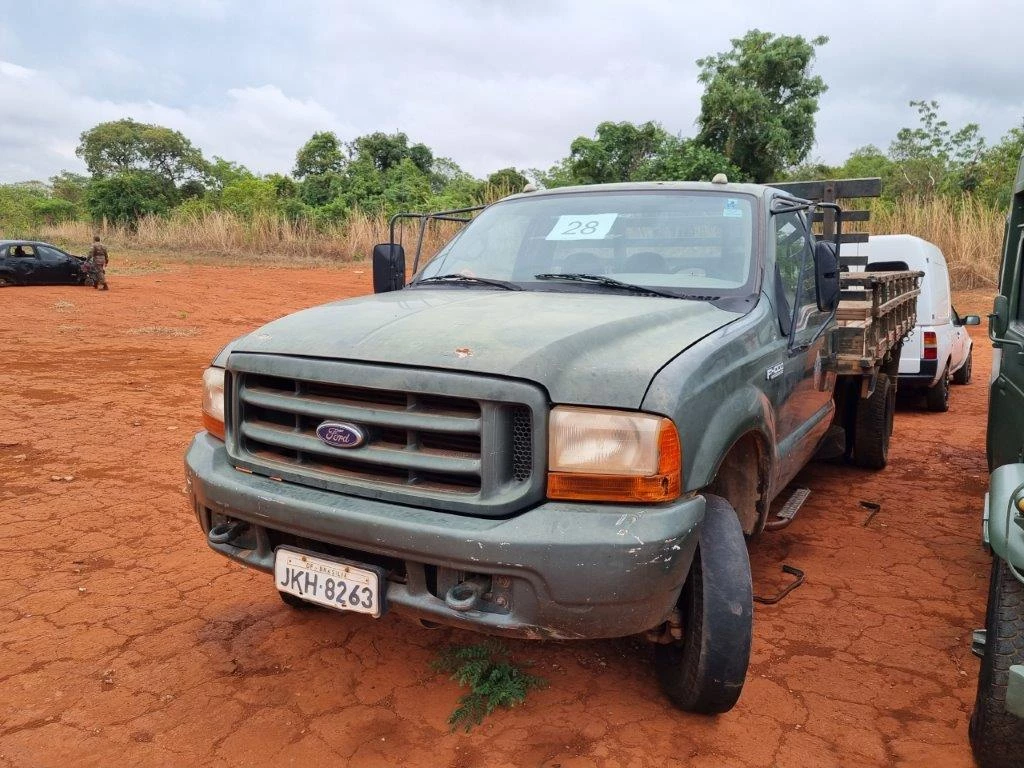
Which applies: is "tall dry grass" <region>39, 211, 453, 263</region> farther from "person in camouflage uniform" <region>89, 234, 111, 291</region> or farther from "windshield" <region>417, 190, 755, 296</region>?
"windshield" <region>417, 190, 755, 296</region>

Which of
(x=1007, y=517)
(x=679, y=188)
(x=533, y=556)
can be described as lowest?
(x=533, y=556)

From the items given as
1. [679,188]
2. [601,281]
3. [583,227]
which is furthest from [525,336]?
[679,188]

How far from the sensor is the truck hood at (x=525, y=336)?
87.9 inches

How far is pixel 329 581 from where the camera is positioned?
2.42 meters

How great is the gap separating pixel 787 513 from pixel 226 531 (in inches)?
106

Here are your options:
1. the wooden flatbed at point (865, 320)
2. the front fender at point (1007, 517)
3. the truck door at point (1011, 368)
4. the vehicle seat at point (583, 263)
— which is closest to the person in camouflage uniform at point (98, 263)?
the vehicle seat at point (583, 263)

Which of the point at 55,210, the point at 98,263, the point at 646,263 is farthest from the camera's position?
the point at 55,210

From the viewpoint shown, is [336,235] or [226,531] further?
[336,235]

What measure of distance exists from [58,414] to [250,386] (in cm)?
525

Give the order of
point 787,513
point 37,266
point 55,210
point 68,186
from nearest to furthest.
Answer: point 787,513
point 37,266
point 55,210
point 68,186

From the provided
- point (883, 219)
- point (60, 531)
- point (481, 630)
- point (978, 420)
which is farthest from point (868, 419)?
point (883, 219)

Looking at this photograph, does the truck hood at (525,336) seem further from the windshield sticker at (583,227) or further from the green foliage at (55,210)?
the green foliage at (55,210)

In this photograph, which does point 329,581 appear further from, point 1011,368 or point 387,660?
point 1011,368

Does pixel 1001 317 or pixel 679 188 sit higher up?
pixel 679 188
